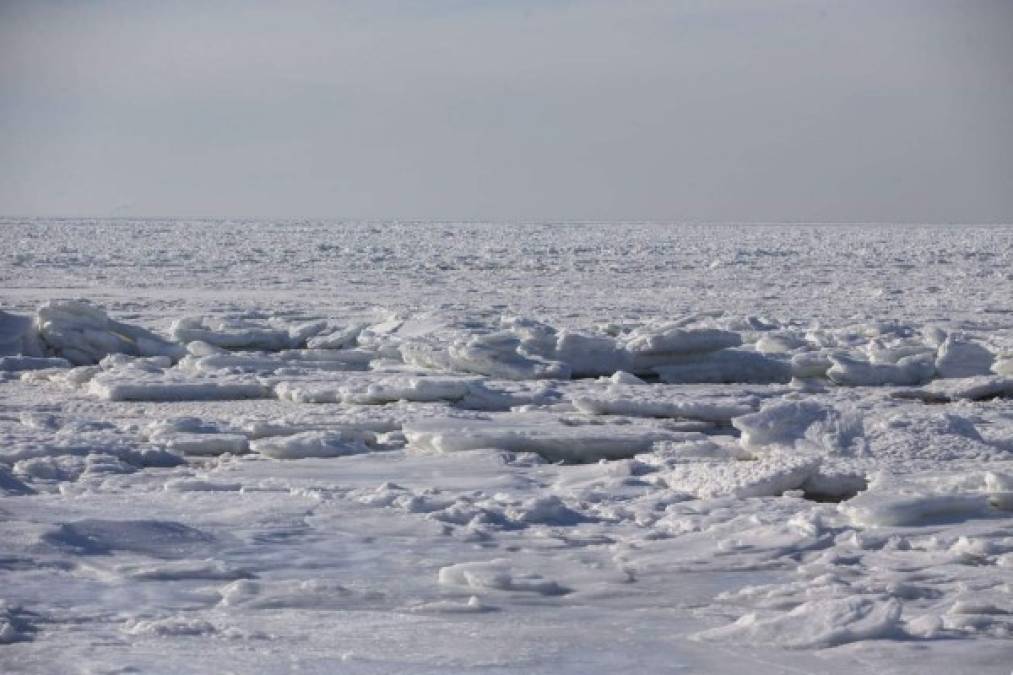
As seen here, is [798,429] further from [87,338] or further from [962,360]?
[87,338]

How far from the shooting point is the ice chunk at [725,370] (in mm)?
9359

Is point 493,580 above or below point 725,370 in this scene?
below

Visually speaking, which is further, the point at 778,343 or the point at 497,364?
the point at 778,343

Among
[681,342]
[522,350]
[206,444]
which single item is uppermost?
[681,342]

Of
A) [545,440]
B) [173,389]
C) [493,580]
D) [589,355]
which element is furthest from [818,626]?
[589,355]

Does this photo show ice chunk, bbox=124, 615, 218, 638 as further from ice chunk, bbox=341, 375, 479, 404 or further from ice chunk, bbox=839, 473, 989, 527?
ice chunk, bbox=341, 375, 479, 404

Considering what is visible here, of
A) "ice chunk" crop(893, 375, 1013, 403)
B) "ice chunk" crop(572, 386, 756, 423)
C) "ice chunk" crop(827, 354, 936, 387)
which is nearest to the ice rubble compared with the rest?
"ice chunk" crop(827, 354, 936, 387)

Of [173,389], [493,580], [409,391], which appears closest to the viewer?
[493,580]

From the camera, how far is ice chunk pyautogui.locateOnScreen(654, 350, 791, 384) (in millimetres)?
9359

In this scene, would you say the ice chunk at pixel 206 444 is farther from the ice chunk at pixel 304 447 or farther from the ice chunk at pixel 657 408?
the ice chunk at pixel 657 408

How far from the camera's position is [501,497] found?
545 cm

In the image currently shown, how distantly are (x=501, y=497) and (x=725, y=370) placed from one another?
4343 mm

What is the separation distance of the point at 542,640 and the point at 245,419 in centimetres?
405

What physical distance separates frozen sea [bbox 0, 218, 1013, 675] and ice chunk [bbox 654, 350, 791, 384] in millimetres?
24
